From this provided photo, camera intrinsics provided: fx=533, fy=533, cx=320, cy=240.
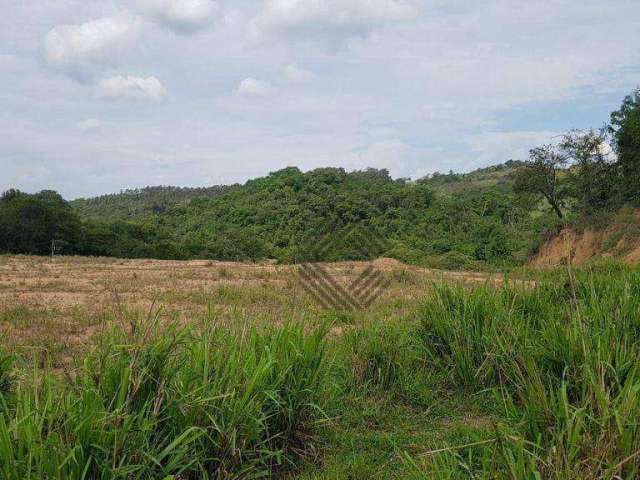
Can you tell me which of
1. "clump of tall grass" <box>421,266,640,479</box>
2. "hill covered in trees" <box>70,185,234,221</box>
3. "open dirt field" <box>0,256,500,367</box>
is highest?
"hill covered in trees" <box>70,185,234,221</box>

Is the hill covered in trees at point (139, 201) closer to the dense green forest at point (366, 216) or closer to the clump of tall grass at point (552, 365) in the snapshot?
the dense green forest at point (366, 216)

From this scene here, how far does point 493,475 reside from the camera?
7.53 feet

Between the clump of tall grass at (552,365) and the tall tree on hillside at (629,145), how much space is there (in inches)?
819

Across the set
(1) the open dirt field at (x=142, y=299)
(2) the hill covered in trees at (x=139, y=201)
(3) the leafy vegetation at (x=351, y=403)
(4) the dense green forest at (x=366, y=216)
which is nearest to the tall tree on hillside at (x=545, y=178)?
(4) the dense green forest at (x=366, y=216)

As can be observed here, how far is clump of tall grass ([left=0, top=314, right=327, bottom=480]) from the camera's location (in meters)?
2.32

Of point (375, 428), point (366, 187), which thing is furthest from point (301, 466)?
point (366, 187)

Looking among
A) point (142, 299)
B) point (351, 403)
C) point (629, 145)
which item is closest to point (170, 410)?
point (351, 403)

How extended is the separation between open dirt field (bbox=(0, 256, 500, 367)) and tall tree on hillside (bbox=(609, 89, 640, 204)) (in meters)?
14.8

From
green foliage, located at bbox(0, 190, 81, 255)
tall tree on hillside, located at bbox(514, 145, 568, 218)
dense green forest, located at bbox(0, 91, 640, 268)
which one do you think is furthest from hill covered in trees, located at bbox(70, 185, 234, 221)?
tall tree on hillside, located at bbox(514, 145, 568, 218)

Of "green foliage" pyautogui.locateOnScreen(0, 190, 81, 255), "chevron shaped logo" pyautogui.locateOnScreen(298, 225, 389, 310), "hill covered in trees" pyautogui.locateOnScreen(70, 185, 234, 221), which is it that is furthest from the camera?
"hill covered in trees" pyautogui.locateOnScreen(70, 185, 234, 221)

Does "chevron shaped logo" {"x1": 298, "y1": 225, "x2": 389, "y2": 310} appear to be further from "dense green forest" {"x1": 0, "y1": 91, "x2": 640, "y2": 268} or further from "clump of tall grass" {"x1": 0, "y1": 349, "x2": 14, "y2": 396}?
"clump of tall grass" {"x1": 0, "y1": 349, "x2": 14, "y2": 396}

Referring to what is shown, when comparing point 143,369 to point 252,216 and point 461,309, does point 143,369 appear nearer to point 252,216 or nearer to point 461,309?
point 461,309

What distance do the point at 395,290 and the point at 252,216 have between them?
37.4 metres

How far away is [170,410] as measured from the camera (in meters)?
2.84
